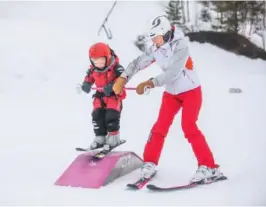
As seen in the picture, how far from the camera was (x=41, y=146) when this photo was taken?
260 inches

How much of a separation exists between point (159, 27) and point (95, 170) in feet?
5.12

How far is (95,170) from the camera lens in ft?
16.7

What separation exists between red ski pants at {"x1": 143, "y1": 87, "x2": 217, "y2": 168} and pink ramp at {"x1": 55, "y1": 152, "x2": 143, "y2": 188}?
33 cm

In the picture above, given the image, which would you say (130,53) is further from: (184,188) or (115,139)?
(184,188)

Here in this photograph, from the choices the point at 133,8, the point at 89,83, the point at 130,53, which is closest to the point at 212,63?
the point at 130,53

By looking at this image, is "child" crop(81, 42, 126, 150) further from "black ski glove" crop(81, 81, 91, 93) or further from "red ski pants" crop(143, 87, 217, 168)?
"red ski pants" crop(143, 87, 217, 168)

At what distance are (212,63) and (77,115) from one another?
8603mm

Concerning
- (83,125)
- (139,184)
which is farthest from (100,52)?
(83,125)

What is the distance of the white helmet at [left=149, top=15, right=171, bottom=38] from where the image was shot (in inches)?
189

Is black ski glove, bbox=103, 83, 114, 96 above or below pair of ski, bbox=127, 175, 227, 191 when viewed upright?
above

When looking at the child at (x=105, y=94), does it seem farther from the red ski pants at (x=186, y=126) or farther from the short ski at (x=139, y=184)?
the short ski at (x=139, y=184)

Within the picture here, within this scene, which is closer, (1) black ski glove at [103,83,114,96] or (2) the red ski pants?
(2) the red ski pants

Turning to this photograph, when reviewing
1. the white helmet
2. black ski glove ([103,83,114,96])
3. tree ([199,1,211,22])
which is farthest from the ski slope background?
tree ([199,1,211,22])

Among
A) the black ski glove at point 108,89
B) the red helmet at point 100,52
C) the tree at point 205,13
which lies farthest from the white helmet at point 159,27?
the tree at point 205,13
